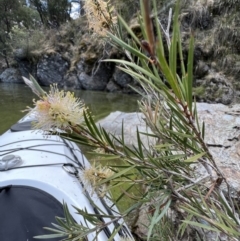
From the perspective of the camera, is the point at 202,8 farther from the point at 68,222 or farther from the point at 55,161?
the point at 68,222

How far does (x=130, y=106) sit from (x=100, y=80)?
2.68 meters

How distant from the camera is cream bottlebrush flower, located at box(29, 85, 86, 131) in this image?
11.1 inches

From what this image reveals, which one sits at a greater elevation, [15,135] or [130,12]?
[130,12]

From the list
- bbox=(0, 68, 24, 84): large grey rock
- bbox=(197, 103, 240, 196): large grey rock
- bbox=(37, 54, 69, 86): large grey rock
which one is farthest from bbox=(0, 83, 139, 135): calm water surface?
bbox=(0, 68, 24, 84): large grey rock

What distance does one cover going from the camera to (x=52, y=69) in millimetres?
9711

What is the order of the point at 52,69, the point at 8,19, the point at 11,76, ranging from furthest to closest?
the point at 8,19 → the point at 11,76 → the point at 52,69

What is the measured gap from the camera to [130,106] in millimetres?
5559

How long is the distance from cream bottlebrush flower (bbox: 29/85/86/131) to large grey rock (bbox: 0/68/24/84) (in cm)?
1135

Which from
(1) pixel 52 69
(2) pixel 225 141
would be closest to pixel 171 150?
(2) pixel 225 141

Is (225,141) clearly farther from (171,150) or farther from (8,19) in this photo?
(8,19)

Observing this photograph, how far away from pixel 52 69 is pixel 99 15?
9.81 metres

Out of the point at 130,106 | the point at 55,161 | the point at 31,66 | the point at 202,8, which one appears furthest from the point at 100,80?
the point at 55,161

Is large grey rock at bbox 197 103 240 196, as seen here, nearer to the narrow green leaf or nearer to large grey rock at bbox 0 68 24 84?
the narrow green leaf

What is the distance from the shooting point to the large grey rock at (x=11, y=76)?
11.0 m
